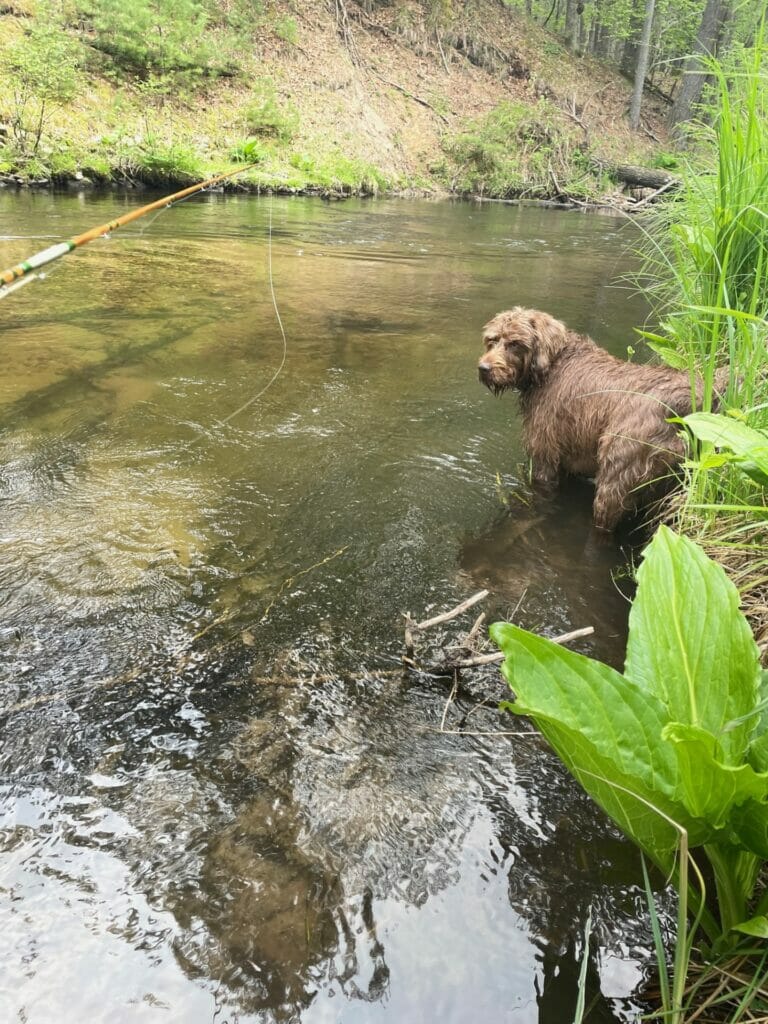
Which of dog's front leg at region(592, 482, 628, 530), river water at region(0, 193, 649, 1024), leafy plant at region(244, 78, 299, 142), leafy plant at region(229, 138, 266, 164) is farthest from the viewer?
leafy plant at region(244, 78, 299, 142)

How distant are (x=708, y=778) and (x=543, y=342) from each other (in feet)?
11.6

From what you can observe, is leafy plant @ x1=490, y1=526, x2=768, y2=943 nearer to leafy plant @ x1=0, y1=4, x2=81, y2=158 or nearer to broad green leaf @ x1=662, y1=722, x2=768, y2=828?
broad green leaf @ x1=662, y1=722, x2=768, y2=828

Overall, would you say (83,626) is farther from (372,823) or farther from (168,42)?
(168,42)

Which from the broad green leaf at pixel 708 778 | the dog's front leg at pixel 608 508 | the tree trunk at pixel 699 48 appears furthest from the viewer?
the tree trunk at pixel 699 48

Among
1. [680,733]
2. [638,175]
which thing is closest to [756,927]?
[680,733]

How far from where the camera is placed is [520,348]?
4367mm

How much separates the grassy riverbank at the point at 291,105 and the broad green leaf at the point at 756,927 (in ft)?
61.8

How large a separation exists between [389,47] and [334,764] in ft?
107

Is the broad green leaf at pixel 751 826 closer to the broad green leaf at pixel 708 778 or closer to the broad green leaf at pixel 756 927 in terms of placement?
the broad green leaf at pixel 708 778

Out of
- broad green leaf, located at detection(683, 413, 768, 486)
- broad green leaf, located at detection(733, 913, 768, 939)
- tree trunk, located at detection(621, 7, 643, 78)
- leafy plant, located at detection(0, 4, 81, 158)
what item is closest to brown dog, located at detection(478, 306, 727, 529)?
broad green leaf, located at detection(683, 413, 768, 486)

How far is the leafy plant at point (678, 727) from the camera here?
128 centimetres

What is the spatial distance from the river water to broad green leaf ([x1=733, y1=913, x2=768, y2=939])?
44 cm

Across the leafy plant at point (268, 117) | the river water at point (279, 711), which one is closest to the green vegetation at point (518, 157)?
the leafy plant at point (268, 117)

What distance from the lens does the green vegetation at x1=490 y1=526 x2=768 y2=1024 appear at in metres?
1.27
